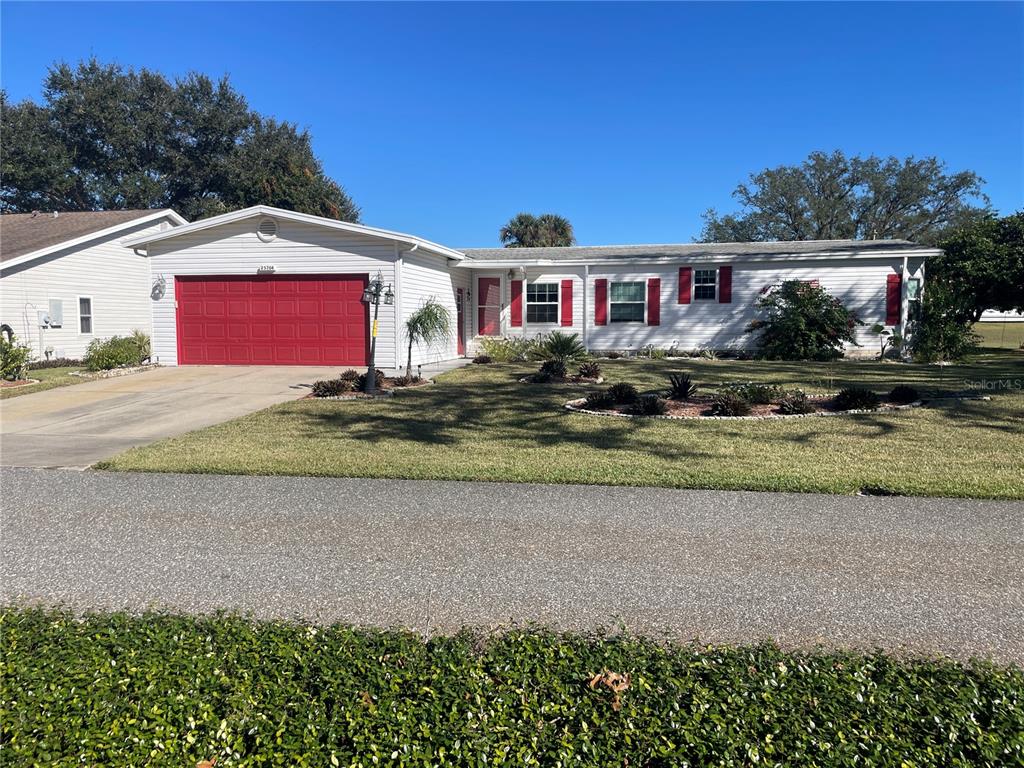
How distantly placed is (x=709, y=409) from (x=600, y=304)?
11168mm

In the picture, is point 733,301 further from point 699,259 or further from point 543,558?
point 543,558

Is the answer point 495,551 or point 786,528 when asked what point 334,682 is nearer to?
point 495,551

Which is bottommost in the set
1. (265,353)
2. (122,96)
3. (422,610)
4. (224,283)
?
(422,610)

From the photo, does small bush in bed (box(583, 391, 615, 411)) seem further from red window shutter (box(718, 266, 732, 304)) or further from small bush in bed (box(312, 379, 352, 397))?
red window shutter (box(718, 266, 732, 304))

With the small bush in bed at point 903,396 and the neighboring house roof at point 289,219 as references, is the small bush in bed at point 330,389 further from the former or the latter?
the small bush in bed at point 903,396

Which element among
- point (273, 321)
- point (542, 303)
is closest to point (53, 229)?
point (273, 321)

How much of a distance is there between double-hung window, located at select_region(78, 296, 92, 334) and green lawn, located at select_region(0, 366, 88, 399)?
10.6 feet

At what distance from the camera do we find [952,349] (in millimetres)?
18484

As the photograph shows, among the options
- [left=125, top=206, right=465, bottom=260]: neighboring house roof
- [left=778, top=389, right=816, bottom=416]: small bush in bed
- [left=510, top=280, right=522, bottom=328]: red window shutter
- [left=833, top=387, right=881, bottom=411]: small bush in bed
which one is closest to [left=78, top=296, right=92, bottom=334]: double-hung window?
[left=125, top=206, right=465, bottom=260]: neighboring house roof

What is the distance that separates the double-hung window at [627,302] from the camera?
2109cm

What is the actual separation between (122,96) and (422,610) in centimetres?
4523

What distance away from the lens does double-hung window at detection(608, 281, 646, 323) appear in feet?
69.2

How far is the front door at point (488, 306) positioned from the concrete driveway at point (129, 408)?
6391mm

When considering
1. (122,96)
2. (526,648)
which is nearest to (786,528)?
(526,648)
